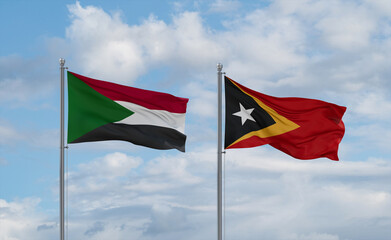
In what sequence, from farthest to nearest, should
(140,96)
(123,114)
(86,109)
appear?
(140,96), (123,114), (86,109)

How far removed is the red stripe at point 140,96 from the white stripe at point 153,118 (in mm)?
162

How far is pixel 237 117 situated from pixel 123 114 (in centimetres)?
465

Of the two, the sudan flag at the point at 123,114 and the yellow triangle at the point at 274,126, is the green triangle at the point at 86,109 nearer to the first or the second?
the sudan flag at the point at 123,114

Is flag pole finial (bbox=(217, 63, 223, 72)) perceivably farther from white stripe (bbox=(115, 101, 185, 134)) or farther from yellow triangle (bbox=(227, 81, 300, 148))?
white stripe (bbox=(115, 101, 185, 134))

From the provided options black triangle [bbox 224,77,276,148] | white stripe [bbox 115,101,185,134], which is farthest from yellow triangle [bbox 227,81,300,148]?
white stripe [bbox 115,101,185,134]

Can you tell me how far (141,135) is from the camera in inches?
990

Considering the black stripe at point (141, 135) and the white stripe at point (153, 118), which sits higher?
the white stripe at point (153, 118)

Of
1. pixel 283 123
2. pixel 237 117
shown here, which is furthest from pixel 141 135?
pixel 283 123

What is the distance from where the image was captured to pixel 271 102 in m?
26.9

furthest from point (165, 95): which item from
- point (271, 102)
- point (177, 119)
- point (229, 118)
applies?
point (271, 102)

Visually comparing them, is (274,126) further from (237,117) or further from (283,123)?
(237,117)

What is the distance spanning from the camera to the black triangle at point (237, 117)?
25.8 meters

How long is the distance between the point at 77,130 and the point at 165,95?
153 inches

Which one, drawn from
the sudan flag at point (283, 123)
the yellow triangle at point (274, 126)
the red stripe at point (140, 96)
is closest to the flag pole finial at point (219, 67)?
the sudan flag at point (283, 123)
